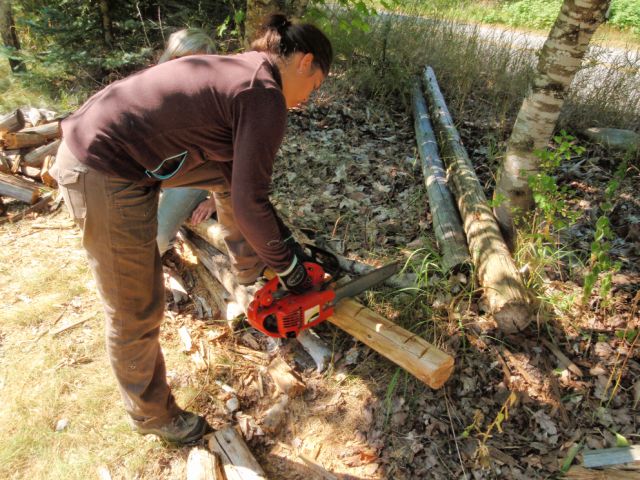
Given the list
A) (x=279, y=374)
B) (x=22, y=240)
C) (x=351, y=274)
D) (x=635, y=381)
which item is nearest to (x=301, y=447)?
(x=279, y=374)

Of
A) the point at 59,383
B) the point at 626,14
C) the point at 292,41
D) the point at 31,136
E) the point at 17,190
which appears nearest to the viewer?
the point at 292,41

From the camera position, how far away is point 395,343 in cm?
280

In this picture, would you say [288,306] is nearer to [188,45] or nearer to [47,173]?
[188,45]

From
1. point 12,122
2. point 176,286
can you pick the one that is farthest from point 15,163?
point 176,286

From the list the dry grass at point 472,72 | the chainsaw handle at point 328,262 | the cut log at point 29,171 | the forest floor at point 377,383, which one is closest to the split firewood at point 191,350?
the forest floor at point 377,383

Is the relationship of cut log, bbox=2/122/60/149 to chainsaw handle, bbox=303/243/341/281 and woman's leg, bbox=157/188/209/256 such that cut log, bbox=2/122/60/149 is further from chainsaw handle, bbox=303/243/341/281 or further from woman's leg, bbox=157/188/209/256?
chainsaw handle, bbox=303/243/341/281

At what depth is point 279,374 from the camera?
3027mm

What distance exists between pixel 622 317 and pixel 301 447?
231 centimetres

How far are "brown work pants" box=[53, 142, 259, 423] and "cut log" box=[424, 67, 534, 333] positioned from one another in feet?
6.38

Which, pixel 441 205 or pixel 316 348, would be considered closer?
pixel 316 348

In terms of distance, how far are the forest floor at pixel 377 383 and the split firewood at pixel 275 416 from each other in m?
A: 0.05

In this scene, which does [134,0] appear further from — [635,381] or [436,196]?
[635,381]

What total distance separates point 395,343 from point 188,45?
2473mm

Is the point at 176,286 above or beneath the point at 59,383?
above
